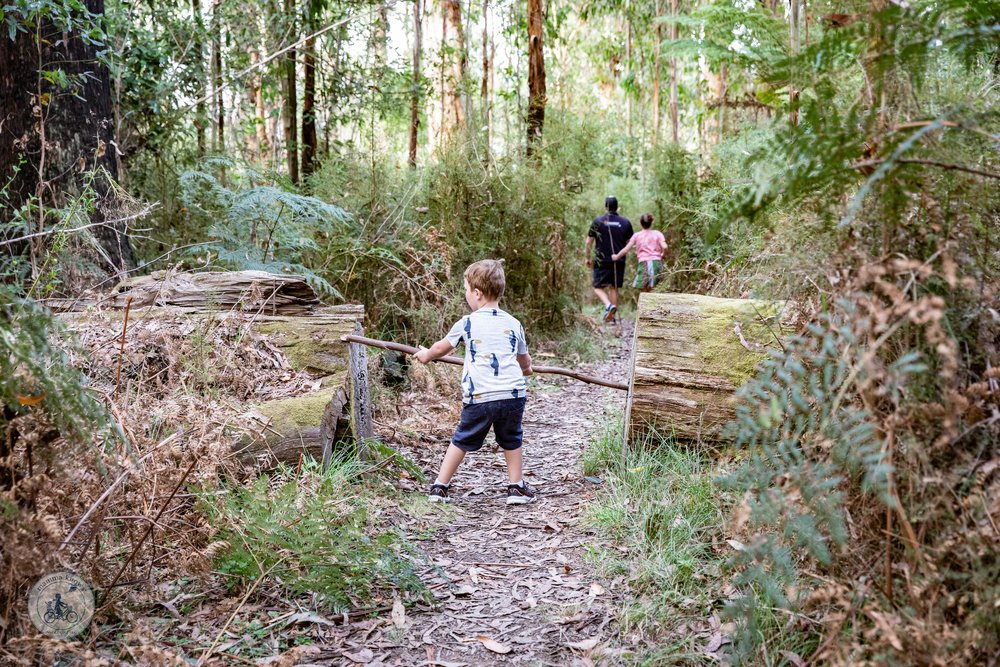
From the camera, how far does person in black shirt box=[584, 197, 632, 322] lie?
11820 mm

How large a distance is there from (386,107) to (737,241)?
627 centimetres

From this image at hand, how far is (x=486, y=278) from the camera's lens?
15.8ft

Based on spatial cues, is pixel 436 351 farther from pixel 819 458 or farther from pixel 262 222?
pixel 262 222

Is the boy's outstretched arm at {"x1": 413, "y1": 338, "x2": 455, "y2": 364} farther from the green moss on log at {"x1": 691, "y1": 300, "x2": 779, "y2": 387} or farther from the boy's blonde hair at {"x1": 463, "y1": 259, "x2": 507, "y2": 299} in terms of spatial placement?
the green moss on log at {"x1": 691, "y1": 300, "x2": 779, "y2": 387}

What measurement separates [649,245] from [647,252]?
0.39ft

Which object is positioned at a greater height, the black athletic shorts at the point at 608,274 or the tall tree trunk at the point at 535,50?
the tall tree trunk at the point at 535,50

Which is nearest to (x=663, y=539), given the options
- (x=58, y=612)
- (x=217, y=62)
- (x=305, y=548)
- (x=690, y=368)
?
(x=690, y=368)

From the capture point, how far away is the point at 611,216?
39.1 ft

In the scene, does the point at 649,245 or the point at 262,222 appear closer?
the point at 262,222

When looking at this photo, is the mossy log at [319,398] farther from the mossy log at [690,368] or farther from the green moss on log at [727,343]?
the green moss on log at [727,343]

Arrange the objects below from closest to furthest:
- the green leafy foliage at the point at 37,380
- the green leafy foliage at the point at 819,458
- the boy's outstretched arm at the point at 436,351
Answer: the green leafy foliage at the point at 819,458 → the green leafy foliage at the point at 37,380 → the boy's outstretched arm at the point at 436,351

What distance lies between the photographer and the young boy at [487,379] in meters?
4.79

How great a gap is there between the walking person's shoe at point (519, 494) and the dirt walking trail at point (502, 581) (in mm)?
47

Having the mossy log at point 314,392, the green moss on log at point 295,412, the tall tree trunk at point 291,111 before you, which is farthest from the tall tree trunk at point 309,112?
the green moss on log at point 295,412
